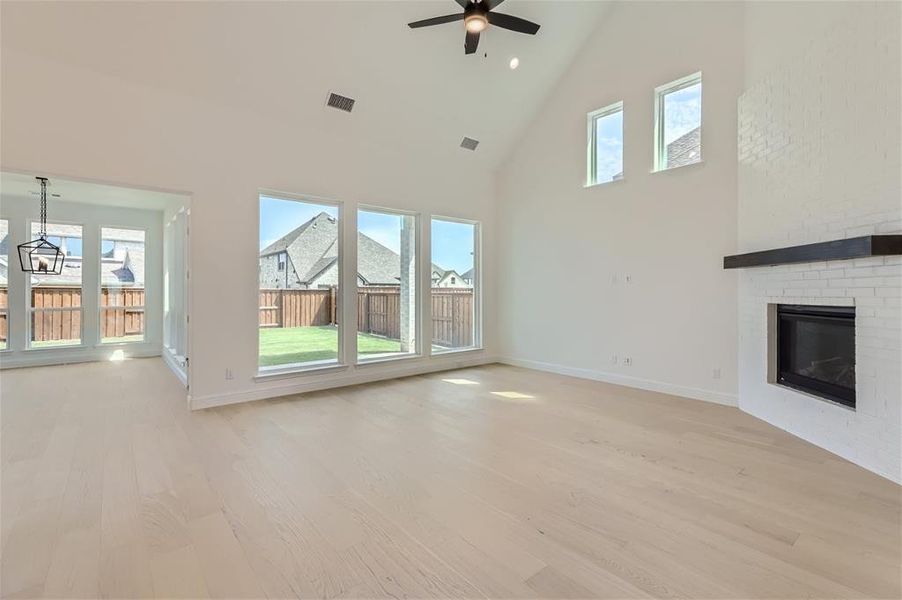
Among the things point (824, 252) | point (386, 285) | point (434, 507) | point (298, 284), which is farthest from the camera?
point (386, 285)

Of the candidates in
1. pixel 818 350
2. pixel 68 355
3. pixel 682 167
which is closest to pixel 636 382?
pixel 818 350

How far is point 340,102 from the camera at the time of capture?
4.64 metres

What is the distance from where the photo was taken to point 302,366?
4.93 meters

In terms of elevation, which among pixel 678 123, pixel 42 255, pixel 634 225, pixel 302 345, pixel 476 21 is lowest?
pixel 302 345

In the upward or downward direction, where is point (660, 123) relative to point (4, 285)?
upward

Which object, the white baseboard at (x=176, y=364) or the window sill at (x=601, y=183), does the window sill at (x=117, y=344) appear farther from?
the window sill at (x=601, y=183)

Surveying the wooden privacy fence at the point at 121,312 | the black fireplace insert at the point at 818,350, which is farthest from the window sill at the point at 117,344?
the black fireplace insert at the point at 818,350

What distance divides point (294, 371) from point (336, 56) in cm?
359

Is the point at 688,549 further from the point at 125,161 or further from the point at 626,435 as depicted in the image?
the point at 125,161

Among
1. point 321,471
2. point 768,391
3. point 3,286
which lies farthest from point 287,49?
point 3,286

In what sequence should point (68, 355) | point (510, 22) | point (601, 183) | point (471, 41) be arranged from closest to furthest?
point (510, 22) → point (471, 41) → point (601, 183) → point (68, 355)

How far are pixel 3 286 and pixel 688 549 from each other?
373 inches

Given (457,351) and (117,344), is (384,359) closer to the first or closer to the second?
(457,351)

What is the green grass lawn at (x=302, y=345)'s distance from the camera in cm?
471
